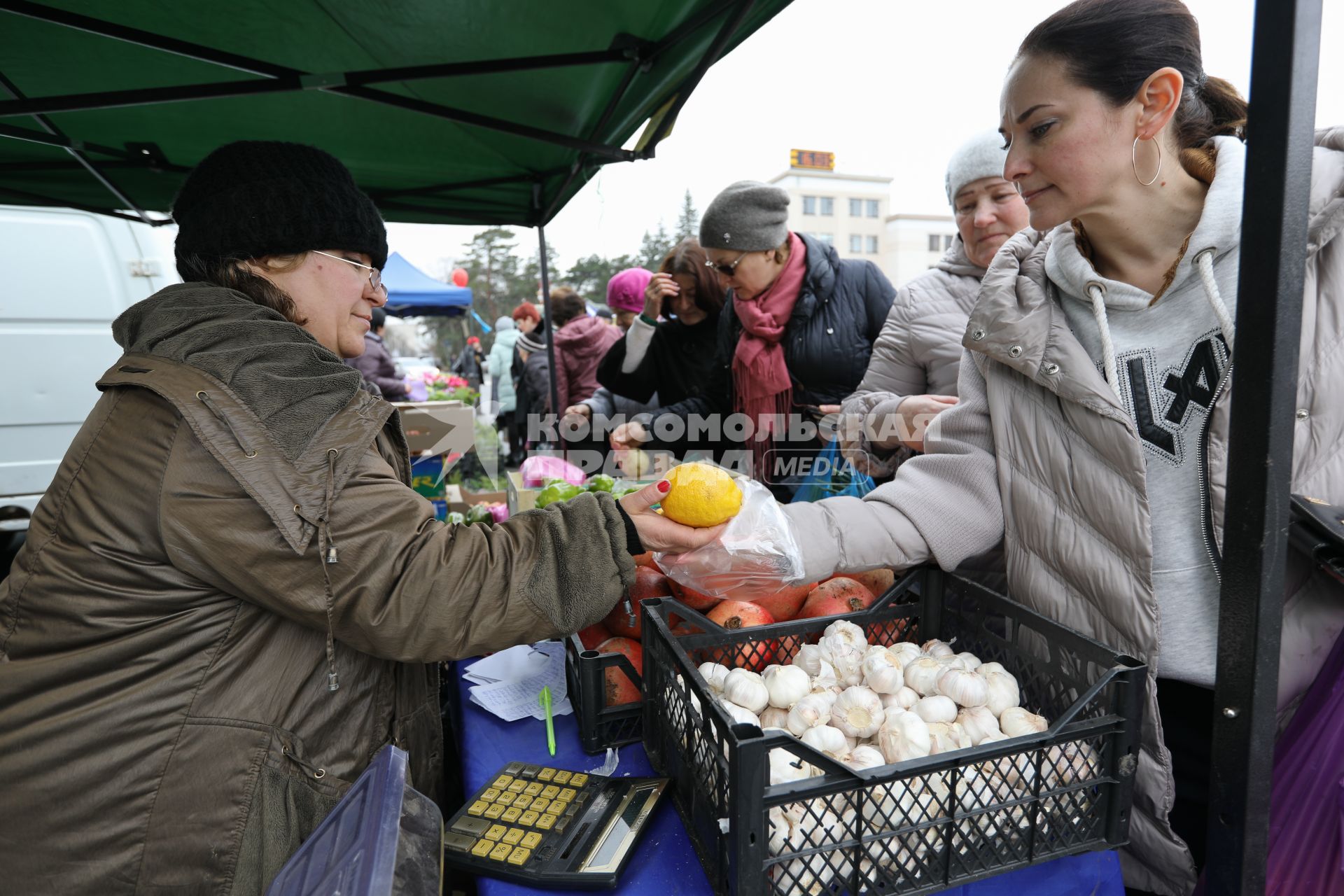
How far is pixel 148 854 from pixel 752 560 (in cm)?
119

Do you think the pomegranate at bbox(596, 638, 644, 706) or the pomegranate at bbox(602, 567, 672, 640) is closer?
the pomegranate at bbox(596, 638, 644, 706)

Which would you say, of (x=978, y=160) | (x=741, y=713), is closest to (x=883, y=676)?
(x=741, y=713)

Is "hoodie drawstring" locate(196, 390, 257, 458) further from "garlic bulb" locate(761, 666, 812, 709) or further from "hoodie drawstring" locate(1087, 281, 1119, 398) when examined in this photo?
"hoodie drawstring" locate(1087, 281, 1119, 398)

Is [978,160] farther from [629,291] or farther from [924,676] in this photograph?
[629,291]

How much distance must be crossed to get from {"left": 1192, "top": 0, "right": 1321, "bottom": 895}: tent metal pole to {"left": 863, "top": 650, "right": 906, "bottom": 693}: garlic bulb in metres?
0.47

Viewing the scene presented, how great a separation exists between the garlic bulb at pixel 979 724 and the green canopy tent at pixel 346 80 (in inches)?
75.2

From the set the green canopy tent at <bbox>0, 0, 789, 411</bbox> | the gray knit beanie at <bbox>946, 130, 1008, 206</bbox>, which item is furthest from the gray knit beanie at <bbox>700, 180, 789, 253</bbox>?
the gray knit beanie at <bbox>946, 130, 1008, 206</bbox>

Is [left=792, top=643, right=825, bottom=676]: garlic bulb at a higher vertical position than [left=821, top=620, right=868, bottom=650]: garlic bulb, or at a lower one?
lower

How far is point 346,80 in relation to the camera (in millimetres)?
2695

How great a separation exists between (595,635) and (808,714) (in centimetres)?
66

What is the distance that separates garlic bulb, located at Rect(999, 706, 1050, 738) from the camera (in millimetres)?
1182

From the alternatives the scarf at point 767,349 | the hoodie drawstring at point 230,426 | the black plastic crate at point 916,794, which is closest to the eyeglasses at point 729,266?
the scarf at point 767,349

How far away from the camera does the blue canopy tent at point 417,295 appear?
14109 millimetres

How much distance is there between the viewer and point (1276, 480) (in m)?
0.83
